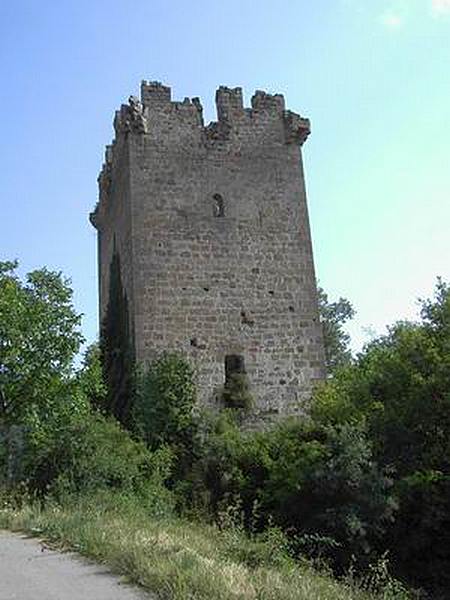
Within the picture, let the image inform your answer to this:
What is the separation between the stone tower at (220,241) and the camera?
2230cm

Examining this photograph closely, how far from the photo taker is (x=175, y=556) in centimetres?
844

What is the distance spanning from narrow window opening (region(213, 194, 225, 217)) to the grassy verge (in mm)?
12131

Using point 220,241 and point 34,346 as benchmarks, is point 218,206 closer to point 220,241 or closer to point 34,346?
point 220,241

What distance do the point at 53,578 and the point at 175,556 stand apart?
1.32 meters

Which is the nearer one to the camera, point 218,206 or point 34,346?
point 34,346

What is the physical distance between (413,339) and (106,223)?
13396 mm

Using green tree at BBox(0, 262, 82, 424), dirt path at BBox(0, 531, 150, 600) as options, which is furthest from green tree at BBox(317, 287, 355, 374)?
dirt path at BBox(0, 531, 150, 600)

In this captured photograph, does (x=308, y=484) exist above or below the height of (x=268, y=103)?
below

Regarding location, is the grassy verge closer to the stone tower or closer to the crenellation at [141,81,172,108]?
the stone tower

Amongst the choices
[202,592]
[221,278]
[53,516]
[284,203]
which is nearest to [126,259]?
[221,278]

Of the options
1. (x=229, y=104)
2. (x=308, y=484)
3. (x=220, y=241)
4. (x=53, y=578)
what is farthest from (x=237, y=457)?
(x=229, y=104)

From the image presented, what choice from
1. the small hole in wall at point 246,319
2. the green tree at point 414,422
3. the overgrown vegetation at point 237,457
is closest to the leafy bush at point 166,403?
the overgrown vegetation at point 237,457

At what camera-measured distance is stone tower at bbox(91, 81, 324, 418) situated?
878 inches

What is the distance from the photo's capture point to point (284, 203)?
2455 centimetres
